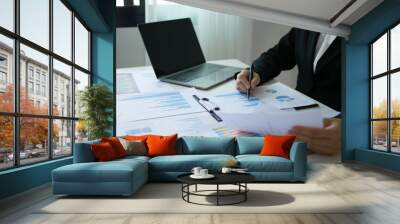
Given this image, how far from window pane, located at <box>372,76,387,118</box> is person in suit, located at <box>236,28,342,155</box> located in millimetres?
729

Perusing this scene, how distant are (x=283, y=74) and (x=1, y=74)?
5.63 m

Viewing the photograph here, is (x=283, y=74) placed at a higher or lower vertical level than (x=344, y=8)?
lower

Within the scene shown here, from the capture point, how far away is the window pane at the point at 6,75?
15.7ft

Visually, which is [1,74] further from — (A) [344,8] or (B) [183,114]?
Result: (A) [344,8]

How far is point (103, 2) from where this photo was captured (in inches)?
330

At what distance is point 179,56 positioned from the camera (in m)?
8.57

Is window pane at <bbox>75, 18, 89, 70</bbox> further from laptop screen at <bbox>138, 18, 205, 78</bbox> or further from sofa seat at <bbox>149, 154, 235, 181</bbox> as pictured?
sofa seat at <bbox>149, 154, 235, 181</bbox>

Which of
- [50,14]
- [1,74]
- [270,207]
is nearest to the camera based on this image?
[270,207]

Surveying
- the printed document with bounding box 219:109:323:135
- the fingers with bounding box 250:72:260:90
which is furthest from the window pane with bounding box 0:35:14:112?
the fingers with bounding box 250:72:260:90

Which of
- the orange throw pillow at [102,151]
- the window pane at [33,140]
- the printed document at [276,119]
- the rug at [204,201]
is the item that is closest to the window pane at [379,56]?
the printed document at [276,119]

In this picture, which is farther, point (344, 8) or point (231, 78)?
point (231, 78)

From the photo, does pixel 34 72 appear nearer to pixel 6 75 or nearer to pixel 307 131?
pixel 6 75

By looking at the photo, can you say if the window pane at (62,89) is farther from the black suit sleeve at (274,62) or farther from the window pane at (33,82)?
the black suit sleeve at (274,62)

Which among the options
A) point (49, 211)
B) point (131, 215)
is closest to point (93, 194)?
point (49, 211)
